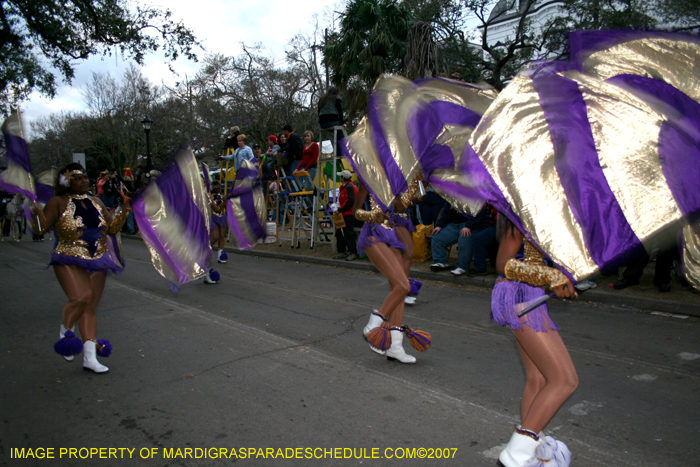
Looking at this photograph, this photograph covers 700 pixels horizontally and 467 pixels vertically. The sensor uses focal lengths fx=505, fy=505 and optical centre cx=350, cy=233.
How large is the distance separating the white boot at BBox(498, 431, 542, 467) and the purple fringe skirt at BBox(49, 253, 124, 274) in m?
3.64

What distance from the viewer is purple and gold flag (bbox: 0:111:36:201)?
4.63m

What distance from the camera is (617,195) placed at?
2.04m

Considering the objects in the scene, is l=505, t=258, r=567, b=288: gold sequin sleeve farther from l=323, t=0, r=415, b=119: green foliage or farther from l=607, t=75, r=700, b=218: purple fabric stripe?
l=323, t=0, r=415, b=119: green foliage

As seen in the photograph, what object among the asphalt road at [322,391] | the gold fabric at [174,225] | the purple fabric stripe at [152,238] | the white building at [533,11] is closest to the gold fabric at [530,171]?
the asphalt road at [322,391]

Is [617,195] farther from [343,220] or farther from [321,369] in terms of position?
[343,220]

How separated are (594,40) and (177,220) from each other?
4.77m

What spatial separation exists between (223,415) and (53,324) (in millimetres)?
4127

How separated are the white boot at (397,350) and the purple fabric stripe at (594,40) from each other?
2979 millimetres

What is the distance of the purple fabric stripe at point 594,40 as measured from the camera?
2.15 meters

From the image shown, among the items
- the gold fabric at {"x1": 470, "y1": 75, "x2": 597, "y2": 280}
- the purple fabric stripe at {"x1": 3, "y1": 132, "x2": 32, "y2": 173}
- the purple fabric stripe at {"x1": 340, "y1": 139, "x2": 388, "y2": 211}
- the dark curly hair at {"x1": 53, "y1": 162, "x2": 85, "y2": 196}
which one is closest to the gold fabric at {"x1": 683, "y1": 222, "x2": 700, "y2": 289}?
the gold fabric at {"x1": 470, "y1": 75, "x2": 597, "y2": 280}

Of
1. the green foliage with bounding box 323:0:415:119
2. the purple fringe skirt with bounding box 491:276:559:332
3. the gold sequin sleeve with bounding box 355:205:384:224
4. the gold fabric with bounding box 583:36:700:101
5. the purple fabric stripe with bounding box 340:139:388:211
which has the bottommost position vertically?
the purple fringe skirt with bounding box 491:276:559:332

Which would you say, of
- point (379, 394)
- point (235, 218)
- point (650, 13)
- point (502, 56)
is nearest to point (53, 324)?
point (235, 218)

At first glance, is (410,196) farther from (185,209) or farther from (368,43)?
(368,43)

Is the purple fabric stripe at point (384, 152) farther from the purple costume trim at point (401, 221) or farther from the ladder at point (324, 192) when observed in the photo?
the ladder at point (324, 192)
